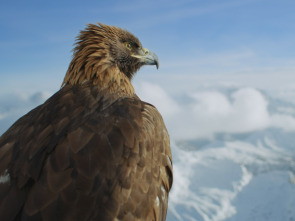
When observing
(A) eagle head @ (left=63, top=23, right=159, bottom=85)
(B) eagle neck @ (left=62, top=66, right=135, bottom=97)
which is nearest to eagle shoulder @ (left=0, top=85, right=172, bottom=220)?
(B) eagle neck @ (left=62, top=66, right=135, bottom=97)

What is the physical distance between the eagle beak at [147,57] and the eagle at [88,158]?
1029 mm

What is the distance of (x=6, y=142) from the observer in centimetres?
424

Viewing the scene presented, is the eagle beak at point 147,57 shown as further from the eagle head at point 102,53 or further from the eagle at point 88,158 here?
the eagle at point 88,158

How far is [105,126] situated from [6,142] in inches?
55.7

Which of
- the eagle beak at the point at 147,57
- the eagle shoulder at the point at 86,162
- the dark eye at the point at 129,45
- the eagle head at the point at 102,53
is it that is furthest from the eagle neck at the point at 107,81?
the eagle beak at the point at 147,57

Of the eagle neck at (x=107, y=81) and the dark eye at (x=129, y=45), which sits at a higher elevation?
the dark eye at (x=129, y=45)

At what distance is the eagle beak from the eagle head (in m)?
0.02

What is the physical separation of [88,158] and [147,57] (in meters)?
3.11

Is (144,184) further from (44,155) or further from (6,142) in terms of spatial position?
(6,142)

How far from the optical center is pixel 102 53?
5.32 metres

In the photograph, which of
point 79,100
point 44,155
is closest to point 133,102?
point 79,100

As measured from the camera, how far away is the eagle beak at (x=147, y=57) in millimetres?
6051

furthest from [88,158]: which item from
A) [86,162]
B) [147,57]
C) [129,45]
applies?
[147,57]

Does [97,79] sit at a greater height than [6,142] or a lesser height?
greater
